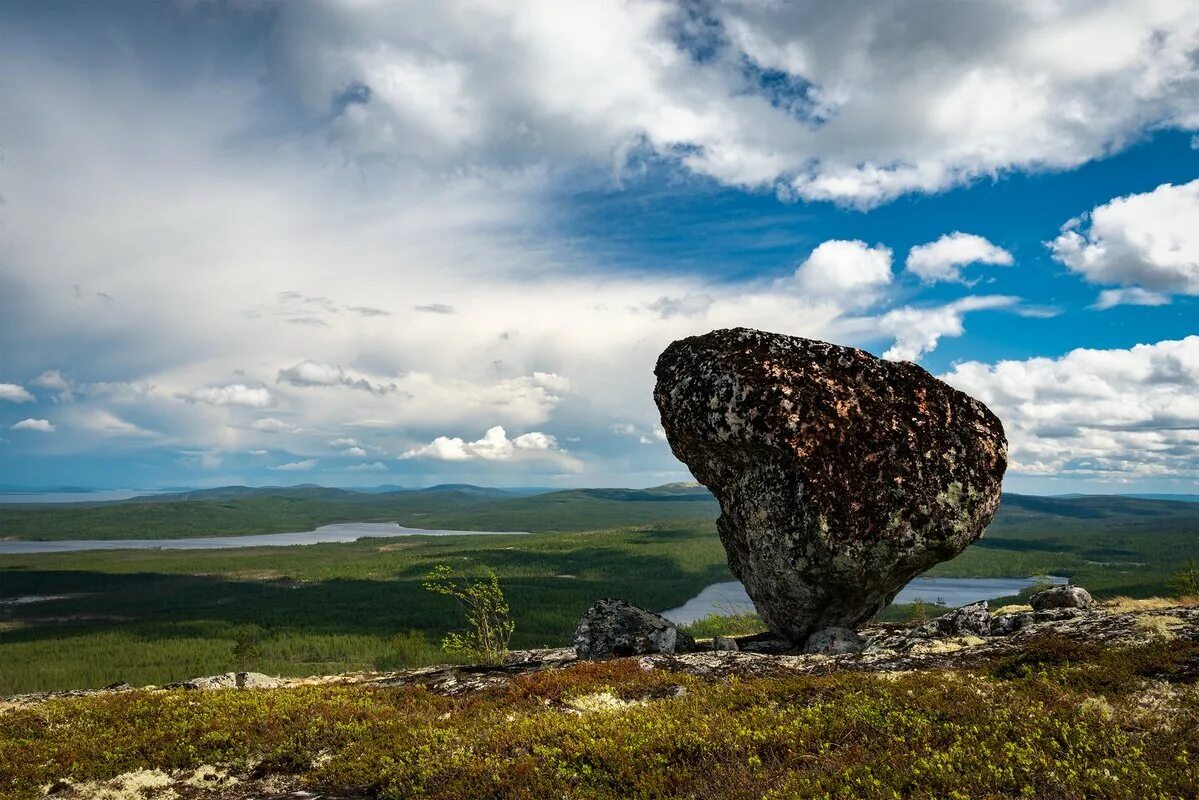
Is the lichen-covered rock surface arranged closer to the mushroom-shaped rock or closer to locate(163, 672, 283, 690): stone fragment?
the mushroom-shaped rock

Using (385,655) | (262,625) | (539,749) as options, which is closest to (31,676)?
(262,625)

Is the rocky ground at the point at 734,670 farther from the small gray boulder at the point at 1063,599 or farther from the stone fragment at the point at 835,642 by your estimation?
the small gray boulder at the point at 1063,599

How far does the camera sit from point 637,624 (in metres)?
23.0

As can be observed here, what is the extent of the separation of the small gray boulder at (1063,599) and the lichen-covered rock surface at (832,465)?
165 inches

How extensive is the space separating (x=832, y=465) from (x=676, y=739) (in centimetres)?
1301

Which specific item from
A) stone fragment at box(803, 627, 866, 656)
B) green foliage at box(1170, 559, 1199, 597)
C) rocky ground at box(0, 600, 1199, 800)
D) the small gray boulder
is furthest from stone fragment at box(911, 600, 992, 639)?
green foliage at box(1170, 559, 1199, 597)

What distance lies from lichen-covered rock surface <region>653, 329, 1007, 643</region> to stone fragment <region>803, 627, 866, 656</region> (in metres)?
0.92

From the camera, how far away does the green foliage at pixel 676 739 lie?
8461 millimetres

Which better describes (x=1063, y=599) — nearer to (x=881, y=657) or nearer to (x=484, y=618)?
(x=881, y=657)

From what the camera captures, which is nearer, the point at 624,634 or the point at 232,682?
the point at 232,682

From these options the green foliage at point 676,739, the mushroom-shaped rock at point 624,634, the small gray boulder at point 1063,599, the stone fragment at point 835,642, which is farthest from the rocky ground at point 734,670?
the small gray boulder at point 1063,599

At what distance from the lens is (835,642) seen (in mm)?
21266

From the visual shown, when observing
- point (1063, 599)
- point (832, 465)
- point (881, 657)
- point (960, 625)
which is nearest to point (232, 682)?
point (881, 657)

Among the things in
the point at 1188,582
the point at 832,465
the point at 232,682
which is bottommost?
the point at 1188,582
